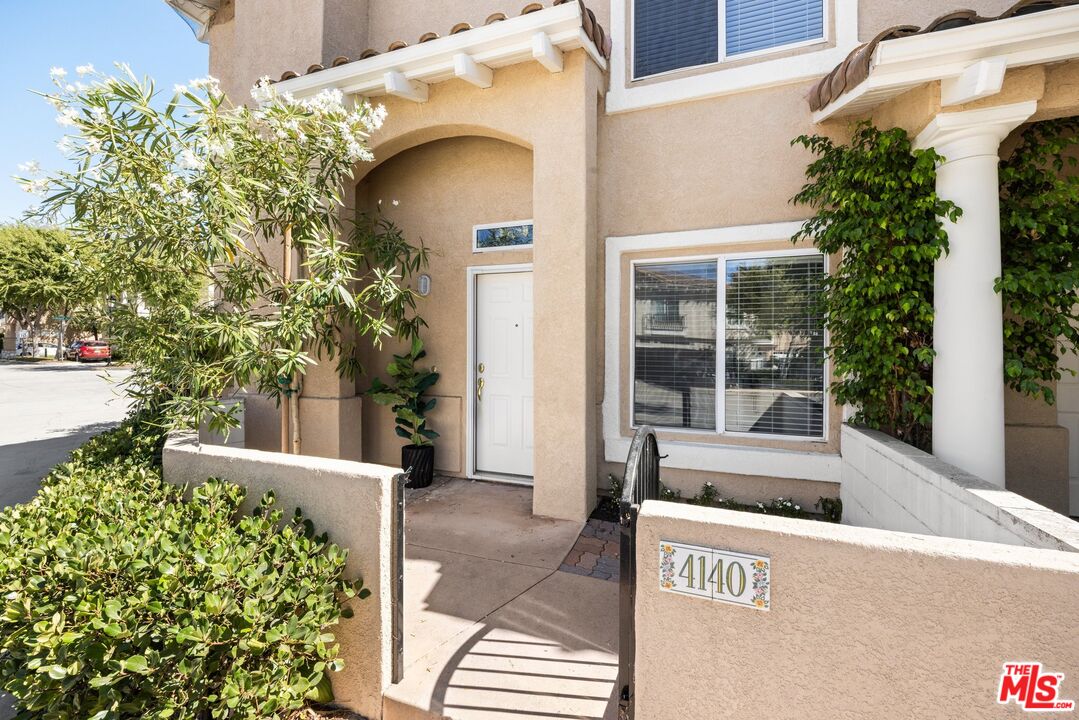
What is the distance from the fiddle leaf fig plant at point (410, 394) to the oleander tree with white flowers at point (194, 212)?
1.50m

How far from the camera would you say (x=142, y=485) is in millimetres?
3430

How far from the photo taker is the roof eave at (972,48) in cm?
308

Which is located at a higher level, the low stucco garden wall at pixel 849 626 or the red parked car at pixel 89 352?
the red parked car at pixel 89 352

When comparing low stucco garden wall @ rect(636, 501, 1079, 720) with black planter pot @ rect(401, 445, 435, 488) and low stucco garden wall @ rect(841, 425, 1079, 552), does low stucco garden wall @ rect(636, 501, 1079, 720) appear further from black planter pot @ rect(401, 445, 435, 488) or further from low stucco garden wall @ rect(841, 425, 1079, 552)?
black planter pot @ rect(401, 445, 435, 488)

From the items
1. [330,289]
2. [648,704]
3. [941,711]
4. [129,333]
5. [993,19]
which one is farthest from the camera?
[129,333]

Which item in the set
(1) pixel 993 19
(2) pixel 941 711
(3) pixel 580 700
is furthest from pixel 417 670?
(1) pixel 993 19

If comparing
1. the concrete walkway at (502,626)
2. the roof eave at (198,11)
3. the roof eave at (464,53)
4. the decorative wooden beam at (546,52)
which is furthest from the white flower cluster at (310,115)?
the roof eave at (198,11)

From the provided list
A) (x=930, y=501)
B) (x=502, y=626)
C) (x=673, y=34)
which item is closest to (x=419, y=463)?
(x=502, y=626)

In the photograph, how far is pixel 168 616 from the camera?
83.0 inches

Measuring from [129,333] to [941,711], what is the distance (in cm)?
599

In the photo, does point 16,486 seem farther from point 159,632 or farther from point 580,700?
point 580,700

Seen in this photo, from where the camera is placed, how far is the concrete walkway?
252 cm

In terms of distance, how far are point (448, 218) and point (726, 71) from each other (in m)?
3.54

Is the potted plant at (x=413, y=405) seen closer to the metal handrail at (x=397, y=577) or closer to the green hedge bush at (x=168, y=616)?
the green hedge bush at (x=168, y=616)
